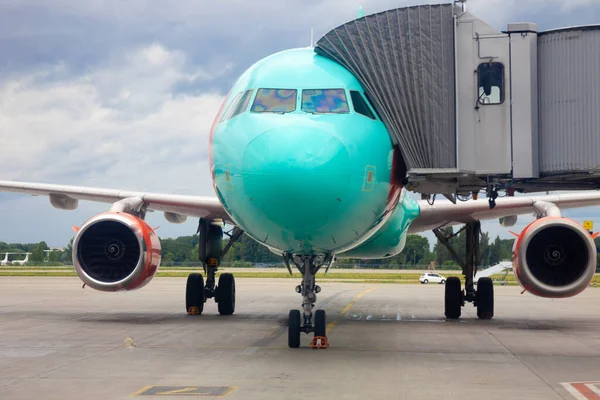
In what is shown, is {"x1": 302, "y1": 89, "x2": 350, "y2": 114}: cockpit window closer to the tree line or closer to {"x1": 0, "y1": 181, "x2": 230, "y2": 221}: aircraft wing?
{"x1": 0, "y1": 181, "x2": 230, "y2": 221}: aircraft wing

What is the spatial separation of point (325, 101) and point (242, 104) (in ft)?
3.59

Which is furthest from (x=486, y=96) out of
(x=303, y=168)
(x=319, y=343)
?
(x=319, y=343)

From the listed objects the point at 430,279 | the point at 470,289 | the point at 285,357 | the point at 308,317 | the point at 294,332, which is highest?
the point at 470,289

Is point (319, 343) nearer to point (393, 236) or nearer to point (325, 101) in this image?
point (325, 101)

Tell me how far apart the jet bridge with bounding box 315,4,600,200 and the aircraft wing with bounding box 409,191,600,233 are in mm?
5980

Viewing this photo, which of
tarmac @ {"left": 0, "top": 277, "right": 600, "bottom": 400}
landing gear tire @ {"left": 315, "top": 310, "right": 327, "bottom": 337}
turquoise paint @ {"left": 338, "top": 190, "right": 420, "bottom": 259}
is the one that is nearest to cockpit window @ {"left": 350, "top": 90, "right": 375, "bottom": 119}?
landing gear tire @ {"left": 315, "top": 310, "right": 327, "bottom": 337}

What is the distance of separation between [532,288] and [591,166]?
2.89 metres

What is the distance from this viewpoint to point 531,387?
7918 mm

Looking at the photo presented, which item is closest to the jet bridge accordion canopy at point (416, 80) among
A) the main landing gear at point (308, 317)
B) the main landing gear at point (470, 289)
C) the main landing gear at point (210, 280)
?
the main landing gear at point (308, 317)

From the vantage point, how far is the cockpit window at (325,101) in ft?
31.2

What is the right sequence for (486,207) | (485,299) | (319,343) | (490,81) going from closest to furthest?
(490,81)
(319,343)
(486,207)
(485,299)

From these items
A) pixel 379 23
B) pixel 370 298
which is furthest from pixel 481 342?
pixel 370 298

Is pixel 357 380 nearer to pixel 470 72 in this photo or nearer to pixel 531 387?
pixel 531 387

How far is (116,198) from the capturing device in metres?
16.9
